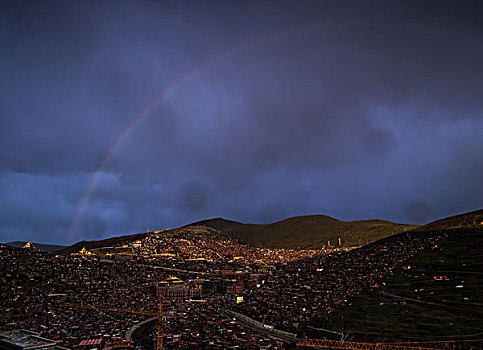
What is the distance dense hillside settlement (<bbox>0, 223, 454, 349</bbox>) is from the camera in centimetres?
7144

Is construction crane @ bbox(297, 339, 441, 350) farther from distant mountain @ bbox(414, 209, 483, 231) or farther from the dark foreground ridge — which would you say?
distant mountain @ bbox(414, 209, 483, 231)

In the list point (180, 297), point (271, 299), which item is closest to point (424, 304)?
point (271, 299)

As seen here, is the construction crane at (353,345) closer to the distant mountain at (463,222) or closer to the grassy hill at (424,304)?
the grassy hill at (424,304)

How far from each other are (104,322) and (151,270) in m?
76.6

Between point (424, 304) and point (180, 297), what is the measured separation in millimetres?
87058

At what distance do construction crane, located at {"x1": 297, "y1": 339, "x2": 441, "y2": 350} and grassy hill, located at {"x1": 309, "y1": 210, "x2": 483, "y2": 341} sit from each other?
112 inches

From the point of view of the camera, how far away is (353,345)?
66312 mm

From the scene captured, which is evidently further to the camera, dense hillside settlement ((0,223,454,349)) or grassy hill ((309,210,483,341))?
dense hillside settlement ((0,223,454,349))

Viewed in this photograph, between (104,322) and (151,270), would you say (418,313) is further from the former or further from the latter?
(151,270)

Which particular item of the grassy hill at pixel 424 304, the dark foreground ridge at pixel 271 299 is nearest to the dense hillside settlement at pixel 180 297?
the dark foreground ridge at pixel 271 299

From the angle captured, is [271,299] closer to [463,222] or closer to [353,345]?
[353,345]

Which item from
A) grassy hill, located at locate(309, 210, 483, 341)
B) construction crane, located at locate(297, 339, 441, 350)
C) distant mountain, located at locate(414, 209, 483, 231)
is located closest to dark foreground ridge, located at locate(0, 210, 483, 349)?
grassy hill, located at locate(309, 210, 483, 341)

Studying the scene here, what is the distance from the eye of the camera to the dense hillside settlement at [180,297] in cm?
7144

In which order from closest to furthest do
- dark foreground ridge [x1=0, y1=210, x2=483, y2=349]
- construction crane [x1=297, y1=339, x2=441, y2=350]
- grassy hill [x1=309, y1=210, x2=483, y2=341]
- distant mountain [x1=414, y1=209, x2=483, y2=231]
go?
1. construction crane [x1=297, y1=339, x2=441, y2=350]
2. grassy hill [x1=309, y1=210, x2=483, y2=341]
3. dark foreground ridge [x1=0, y1=210, x2=483, y2=349]
4. distant mountain [x1=414, y1=209, x2=483, y2=231]
